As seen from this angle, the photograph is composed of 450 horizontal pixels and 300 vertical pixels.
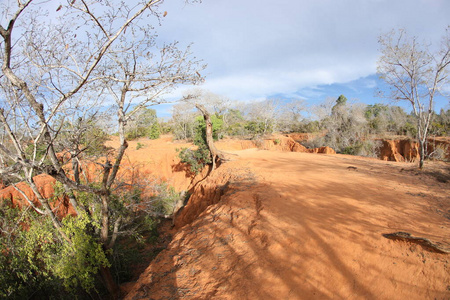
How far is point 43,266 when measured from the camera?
13.8 ft

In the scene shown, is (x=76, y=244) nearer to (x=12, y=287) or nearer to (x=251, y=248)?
(x=12, y=287)

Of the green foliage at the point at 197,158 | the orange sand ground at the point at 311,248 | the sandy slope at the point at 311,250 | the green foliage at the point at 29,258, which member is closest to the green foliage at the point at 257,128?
the green foliage at the point at 197,158

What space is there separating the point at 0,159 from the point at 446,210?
7.76 m

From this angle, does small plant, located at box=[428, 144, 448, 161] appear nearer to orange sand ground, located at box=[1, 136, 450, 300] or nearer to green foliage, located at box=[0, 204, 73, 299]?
orange sand ground, located at box=[1, 136, 450, 300]

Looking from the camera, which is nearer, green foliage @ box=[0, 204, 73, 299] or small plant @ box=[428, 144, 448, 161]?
green foliage @ box=[0, 204, 73, 299]

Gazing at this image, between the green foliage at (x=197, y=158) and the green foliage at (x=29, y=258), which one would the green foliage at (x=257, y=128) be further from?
the green foliage at (x=29, y=258)

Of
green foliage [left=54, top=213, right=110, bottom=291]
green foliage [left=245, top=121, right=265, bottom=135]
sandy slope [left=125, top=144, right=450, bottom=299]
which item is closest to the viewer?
sandy slope [left=125, top=144, right=450, bottom=299]

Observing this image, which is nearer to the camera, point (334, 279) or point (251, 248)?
point (334, 279)

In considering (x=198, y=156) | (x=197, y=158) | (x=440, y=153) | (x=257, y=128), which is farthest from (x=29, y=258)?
(x=440, y=153)

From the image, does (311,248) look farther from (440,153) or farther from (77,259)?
(440,153)

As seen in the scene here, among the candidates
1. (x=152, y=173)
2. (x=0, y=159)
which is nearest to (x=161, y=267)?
(x=0, y=159)

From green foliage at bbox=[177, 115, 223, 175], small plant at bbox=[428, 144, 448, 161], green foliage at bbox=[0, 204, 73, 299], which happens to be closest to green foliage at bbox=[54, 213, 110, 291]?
green foliage at bbox=[0, 204, 73, 299]

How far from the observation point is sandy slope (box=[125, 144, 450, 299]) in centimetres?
247

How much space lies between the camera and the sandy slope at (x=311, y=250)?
2.47 m
